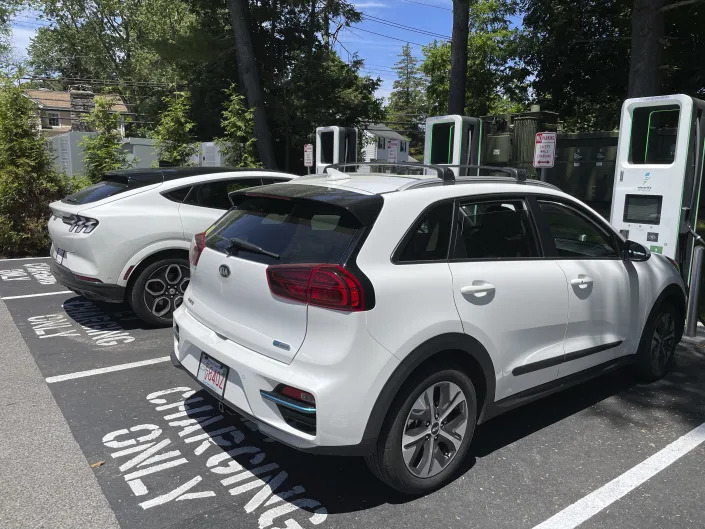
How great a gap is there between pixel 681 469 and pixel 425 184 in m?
2.33

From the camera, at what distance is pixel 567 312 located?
366 centimetres

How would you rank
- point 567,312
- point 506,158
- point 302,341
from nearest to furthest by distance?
point 302,341 < point 567,312 < point 506,158

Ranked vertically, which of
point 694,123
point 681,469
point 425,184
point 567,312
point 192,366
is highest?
point 694,123

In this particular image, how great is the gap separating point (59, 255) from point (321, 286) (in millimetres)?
4323

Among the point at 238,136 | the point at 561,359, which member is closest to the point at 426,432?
the point at 561,359

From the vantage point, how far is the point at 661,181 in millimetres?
6379

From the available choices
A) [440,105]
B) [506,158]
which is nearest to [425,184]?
[506,158]

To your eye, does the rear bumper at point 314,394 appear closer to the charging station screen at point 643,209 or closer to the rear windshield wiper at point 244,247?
the rear windshield wiper at point 244,247

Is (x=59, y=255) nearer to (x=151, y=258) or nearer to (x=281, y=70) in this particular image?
(x=151, y=258)

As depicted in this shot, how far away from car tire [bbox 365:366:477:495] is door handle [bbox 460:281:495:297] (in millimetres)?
422

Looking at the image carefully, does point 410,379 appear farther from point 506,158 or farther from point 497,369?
point 506,158

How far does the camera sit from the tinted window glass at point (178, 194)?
19.7 feet

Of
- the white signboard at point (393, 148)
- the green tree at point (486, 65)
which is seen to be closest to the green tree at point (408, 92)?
the green tree at point (486, 65)

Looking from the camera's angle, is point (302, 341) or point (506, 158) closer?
point (302, 341)
